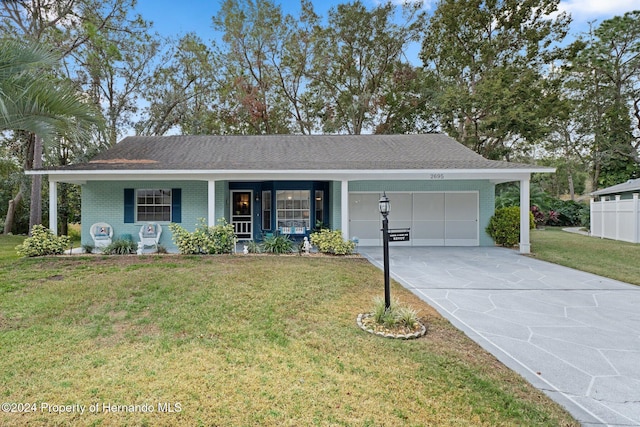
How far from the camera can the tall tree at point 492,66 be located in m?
17.3

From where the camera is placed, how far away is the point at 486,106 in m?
17.7

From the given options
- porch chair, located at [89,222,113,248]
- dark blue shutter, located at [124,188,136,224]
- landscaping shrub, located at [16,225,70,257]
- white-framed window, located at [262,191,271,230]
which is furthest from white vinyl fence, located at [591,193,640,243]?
landscaping shrub, located at [16,225,70,257]

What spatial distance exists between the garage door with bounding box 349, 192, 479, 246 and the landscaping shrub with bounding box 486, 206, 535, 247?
0.56m

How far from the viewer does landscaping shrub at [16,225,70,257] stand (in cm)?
882

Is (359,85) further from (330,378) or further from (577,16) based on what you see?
(330,378)

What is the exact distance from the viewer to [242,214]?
1190cm

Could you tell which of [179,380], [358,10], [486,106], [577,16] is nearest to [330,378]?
[179,380]

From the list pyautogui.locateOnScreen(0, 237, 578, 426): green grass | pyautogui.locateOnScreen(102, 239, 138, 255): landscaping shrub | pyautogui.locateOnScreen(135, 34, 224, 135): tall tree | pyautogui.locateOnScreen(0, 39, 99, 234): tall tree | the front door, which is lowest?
pyautogui.locateOnScreen(0, 237, 578, 426): green grass

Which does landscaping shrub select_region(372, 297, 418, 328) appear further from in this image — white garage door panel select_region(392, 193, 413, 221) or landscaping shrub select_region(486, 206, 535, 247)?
landscaping shrub select_region(486, 206, 535, 247)

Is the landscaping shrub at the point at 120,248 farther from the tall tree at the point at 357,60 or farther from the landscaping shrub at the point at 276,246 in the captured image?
the tall tree at the point at 357,60

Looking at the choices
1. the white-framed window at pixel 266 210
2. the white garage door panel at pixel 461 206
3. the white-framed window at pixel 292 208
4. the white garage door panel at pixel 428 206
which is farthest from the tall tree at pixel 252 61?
the white garage door panel at pixel 461 206

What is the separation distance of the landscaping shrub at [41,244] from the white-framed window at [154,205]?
2.18 m

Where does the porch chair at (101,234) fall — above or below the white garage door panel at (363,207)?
below

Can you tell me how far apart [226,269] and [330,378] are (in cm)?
476
